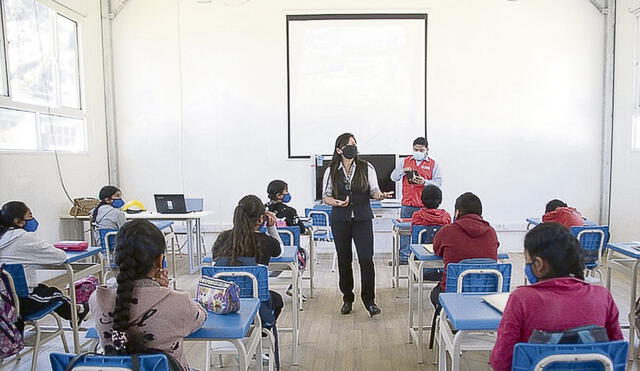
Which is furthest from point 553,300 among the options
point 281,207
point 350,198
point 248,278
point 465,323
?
point 281,207

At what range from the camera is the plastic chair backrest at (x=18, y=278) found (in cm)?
314

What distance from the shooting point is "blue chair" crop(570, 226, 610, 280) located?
13.8 ft

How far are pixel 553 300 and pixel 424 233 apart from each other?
257cm

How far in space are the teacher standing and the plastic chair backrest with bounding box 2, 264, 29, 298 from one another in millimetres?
2220

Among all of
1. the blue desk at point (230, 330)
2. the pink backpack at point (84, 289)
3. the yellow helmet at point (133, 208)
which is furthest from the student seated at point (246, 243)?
the yellow helmet at point (133, 208)

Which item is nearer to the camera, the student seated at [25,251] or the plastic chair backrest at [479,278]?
the plastic chair backrest at [479,278]

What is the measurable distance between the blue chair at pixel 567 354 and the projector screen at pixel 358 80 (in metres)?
5.69

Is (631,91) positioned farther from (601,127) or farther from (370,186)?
(370,186)

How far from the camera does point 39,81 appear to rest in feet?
19.7

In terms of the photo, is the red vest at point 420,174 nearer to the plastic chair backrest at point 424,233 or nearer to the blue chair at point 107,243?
the plastic chair backrest at point 424,233

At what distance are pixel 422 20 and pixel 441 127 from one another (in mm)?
1477

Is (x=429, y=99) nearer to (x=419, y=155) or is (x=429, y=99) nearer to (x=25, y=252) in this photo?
(x=419, y=155)

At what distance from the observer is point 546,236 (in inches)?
68.2

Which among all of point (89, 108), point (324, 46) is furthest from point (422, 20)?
point (89, 108)
